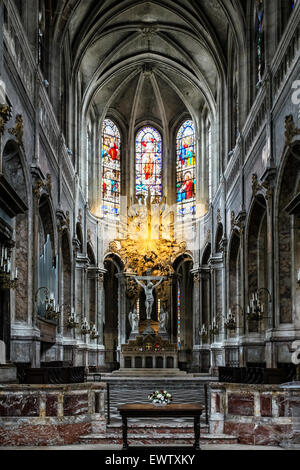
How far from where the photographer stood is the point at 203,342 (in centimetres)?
3259

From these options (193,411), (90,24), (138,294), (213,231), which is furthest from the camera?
(138,294)

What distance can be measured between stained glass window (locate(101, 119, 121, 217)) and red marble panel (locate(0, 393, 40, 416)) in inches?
954

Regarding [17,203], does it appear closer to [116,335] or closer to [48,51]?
[48,51]

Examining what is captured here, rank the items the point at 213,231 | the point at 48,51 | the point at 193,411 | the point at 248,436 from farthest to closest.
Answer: the point at 213,231
the point at 48,51
the point at 248,436
the point at 193,411

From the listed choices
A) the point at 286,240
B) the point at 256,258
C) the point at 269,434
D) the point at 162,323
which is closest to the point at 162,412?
the point at 269,434

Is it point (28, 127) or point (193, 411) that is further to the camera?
point (28, 127)

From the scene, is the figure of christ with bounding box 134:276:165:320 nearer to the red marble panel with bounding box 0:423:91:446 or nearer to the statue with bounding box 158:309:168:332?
the statue with bounding box 158:309:168:332

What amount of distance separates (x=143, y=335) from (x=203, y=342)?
10.0ft

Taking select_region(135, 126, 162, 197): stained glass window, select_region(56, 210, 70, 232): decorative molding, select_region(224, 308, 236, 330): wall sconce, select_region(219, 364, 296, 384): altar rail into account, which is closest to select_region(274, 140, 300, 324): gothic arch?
select_region(219, 364, 296, 384): altar rail

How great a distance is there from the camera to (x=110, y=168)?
3719cm

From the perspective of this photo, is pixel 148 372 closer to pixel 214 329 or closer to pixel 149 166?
pixel 214 329

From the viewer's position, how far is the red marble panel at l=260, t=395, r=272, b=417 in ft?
40.0

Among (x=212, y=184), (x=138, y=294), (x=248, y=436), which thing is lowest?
(x=248, y=436)

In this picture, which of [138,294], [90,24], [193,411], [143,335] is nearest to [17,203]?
[193,411]
